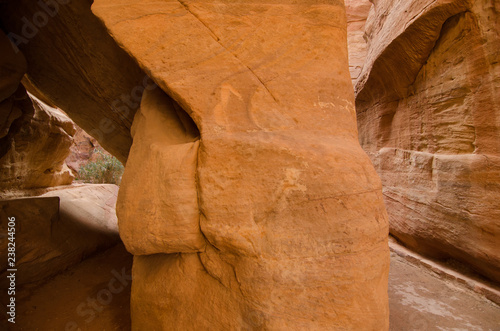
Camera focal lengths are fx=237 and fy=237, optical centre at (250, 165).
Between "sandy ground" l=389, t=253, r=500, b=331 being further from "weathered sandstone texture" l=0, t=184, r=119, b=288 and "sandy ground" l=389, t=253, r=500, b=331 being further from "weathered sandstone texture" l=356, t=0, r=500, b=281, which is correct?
"weathered sandstone texture" l=0, t=184, r=119, b=288

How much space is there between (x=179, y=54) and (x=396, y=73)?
12.5 feet

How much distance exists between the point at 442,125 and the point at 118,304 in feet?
14.8

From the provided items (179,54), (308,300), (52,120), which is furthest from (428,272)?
(52,120)

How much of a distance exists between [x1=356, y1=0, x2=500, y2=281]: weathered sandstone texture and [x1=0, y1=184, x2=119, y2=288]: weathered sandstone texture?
15.9 feet

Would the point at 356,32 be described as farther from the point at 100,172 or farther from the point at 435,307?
the point at 100,172

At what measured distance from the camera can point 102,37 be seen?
7.82ft

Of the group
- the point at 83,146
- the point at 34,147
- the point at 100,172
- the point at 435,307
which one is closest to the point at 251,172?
the point at 435,307

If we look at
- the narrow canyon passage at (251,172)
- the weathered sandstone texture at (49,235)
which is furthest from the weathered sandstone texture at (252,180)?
the weathered sandstone texture at (49,235)

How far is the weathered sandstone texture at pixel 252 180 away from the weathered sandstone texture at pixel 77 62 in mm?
962

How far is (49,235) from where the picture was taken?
9.73ft

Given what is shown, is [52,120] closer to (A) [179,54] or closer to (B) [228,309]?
(A) [179,54]

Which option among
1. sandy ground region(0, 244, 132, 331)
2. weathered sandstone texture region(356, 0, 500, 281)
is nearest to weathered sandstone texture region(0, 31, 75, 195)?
sandy ground region(0, 244, 132, 331)

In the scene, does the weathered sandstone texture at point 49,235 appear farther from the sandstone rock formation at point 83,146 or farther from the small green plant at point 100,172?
the sandstone rock formation at point 83,146

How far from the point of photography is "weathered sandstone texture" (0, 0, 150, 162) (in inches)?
94.8
